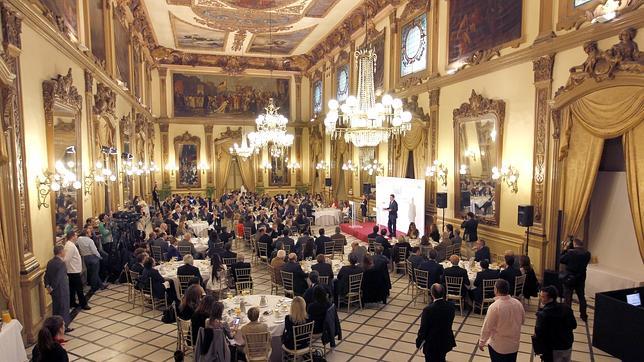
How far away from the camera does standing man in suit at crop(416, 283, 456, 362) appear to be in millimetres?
5363

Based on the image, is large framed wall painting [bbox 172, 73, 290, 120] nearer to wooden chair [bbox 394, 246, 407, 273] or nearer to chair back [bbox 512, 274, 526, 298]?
wooden chair [bbox 394, 246, 407, 273]

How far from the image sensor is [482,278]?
320 inches

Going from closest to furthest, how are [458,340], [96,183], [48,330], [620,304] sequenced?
[48,330], [620,304], [458,340], [96,183]

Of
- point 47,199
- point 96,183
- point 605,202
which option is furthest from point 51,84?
point 605,202

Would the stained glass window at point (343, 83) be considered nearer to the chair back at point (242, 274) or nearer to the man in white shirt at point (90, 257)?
the chair back at point (242, 274)

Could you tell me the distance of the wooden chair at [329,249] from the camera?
38.4 feet

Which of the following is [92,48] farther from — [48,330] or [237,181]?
[237,181]

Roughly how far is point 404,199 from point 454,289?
730 centimetres

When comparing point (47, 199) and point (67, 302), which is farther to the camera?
point (47, 199)

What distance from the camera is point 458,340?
24.0 feet

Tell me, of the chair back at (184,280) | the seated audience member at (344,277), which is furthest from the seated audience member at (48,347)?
the seated audience member at (344,277)

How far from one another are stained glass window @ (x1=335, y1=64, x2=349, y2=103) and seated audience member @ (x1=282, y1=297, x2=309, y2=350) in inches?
650

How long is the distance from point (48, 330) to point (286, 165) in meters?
24.3

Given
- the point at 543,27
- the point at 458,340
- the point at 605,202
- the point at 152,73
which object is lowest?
the point at 458,340
